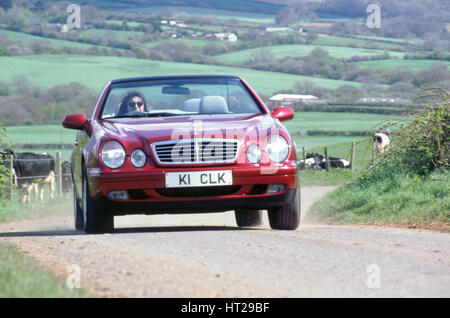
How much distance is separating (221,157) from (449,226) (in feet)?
11.7

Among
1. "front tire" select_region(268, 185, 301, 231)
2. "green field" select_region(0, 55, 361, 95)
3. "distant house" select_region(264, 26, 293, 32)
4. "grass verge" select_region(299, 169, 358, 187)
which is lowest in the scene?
"green field" select_region(0, 55, 361, 95)

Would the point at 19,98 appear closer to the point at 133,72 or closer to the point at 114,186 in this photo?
the point at 133,72

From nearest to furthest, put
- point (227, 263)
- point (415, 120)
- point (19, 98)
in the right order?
point (227, 263), point (415, 120), point (19, 98)

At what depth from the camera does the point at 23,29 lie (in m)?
104

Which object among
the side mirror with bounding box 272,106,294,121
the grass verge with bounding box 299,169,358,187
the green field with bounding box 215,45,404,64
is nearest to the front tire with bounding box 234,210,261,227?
the side mirror with bounding box 272,106,294,121

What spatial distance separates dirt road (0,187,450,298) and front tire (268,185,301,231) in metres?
0.18

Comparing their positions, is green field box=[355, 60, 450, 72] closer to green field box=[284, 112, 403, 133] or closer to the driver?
green field box=[284, 112, 403, 133]

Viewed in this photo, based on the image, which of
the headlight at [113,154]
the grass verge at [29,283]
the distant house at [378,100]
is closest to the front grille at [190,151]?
the headlight at [113,154]

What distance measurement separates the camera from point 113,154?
793 cm

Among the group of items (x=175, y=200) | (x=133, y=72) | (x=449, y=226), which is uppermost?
(x=175, y=200)

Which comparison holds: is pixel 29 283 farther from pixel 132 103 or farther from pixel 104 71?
pixel 104 71

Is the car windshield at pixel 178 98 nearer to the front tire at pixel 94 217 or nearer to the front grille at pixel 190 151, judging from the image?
the front tire at pixel 94 217

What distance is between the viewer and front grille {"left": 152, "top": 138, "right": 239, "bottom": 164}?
25.7 ft
